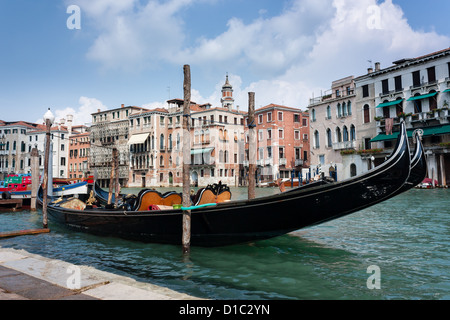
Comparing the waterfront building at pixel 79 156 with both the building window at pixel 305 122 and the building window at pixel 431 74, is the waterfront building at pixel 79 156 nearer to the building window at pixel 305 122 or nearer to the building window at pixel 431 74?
the building window at pixel 305 122

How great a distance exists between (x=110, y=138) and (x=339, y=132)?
2986 centimetres

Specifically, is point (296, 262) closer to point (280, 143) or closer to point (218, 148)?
point (280, 143)

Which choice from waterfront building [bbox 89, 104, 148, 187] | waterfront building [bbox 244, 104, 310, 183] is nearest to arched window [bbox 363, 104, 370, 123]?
waterfront building [bbox 244, 104, 310, 183]

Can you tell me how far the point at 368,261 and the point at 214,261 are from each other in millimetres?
2514

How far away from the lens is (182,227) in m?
6.59

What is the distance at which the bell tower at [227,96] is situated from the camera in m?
41.8

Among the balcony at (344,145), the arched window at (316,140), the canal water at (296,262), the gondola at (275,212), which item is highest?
the arched window at (316,140)

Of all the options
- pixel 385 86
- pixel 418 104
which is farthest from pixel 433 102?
pixel 385 86

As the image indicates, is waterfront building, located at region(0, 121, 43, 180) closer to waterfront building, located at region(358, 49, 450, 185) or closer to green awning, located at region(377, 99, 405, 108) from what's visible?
waterfront building, located at region(358, 49, 450, 185)

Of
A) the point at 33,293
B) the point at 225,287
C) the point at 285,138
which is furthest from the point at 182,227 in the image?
the point at 285,138

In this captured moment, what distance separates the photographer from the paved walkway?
9.03ft

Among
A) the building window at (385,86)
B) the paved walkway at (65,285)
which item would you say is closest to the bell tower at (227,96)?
the building window at (385,86)

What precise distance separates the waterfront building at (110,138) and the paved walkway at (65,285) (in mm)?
40899

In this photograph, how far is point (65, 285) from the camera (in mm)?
3072
